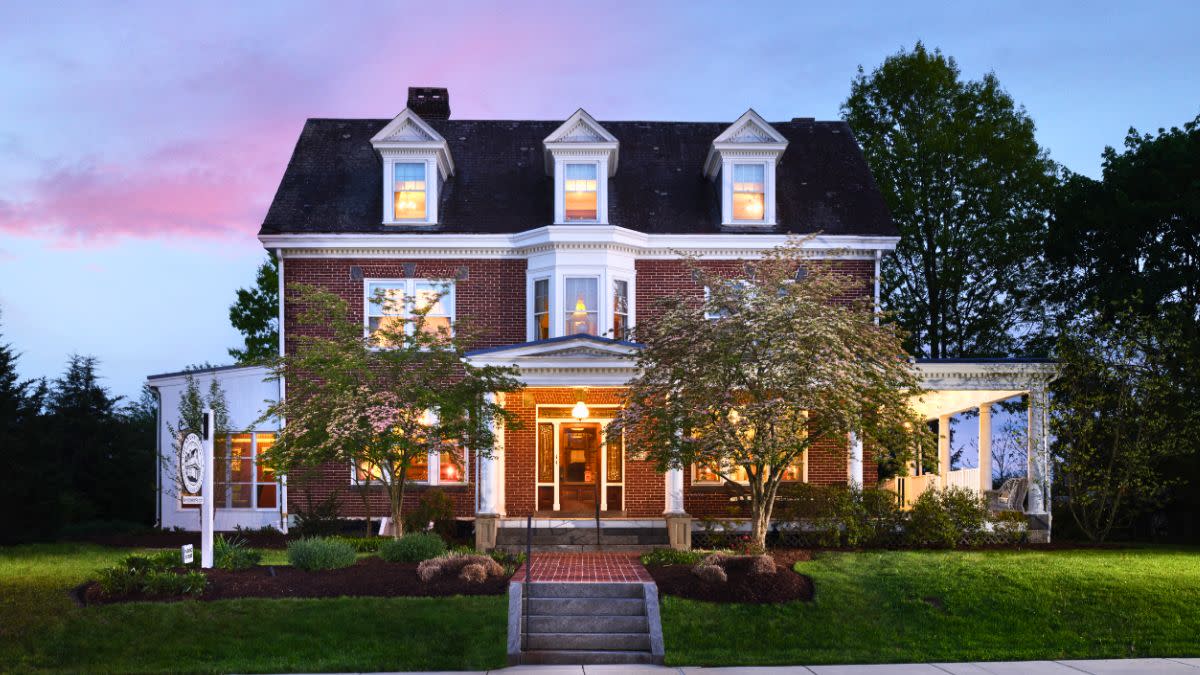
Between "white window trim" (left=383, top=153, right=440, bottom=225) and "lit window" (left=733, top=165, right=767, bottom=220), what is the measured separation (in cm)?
723

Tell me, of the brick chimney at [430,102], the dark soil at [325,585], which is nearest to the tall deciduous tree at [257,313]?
the brick chimney at [430,102]

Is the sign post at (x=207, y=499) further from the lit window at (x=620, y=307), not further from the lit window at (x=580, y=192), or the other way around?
the lit window at (x=580, y=192)

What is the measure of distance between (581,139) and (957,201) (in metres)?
16.1

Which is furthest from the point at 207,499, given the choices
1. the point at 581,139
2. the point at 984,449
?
the point at 984,449

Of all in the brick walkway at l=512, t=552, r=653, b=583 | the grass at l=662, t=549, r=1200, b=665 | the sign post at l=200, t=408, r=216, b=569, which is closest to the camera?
the grass at l=662, t=549, r=1200, b=665

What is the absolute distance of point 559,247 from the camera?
22.0m

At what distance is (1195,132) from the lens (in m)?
25.6

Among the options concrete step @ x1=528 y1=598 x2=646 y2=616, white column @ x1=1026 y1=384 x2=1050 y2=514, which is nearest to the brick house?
white column @ x1=1026 y1=384 x2=1050 y2=514

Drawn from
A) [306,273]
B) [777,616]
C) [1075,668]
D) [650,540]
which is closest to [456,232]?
[306,273]

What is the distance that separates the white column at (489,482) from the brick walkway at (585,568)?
1.54m

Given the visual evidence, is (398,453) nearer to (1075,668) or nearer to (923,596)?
(923,596)

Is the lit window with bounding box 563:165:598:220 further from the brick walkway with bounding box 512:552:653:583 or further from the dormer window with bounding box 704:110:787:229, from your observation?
the brick walkway with bounding box 512:552:653:583

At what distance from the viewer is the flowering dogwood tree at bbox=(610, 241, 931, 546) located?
574 inches

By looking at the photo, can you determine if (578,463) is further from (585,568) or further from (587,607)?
(587,607)
